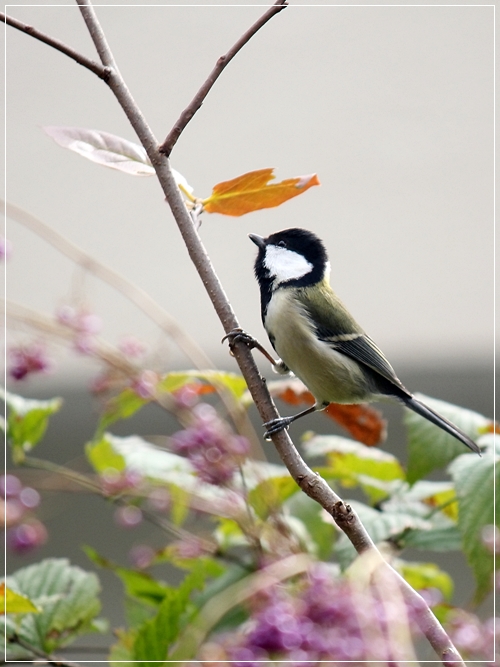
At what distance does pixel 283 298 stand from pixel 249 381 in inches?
21.3

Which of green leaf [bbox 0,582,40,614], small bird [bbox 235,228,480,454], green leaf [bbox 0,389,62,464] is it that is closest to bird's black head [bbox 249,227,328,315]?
small bird [bbox 235,228,480,454]

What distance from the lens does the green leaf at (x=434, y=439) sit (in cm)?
85

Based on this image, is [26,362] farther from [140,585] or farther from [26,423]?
[140,585]

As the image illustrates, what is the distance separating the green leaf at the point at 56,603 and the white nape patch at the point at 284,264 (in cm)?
53

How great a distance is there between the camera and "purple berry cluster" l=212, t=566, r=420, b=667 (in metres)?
0.35

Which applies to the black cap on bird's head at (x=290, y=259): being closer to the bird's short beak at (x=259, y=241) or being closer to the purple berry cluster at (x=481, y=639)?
the bird's short beak at (x=259, y=241)

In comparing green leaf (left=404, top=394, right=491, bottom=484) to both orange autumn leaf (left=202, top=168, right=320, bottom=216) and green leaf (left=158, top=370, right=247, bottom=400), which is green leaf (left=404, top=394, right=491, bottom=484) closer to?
green leaf (left=158, top=370, right=247, bottom=400)

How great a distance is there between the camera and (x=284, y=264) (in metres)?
1.18

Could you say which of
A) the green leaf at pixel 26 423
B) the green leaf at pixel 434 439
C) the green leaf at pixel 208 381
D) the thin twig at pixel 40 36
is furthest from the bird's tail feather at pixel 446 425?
the thin twig at pixel 40 36

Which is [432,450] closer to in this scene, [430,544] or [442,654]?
[430,544]

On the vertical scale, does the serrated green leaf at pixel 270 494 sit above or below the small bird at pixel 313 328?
below

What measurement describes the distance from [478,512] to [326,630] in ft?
1.46

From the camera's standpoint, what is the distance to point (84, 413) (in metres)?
2.41

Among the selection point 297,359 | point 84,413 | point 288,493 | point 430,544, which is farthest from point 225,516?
point 84,413
